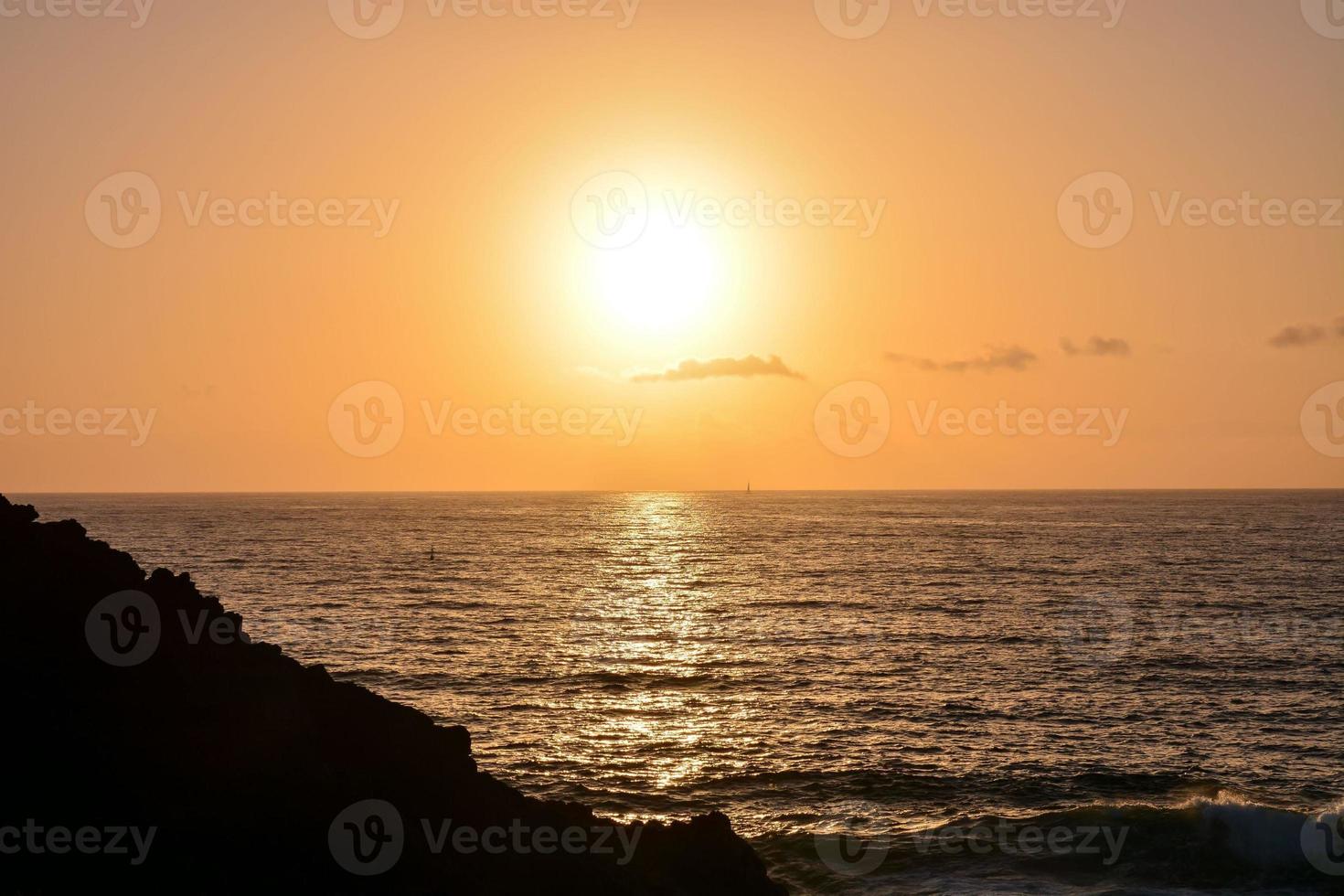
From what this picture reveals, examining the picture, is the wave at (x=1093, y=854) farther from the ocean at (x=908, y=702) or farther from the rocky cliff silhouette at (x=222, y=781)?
the rocky cliff silhouette at (x=222, y=781)

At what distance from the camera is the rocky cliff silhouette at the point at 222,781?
18.3 m

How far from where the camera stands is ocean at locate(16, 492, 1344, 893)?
29.3 metres

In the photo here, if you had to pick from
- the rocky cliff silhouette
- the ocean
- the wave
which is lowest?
the wave

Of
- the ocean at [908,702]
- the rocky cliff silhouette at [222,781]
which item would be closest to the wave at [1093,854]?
the ocean at [908,702]

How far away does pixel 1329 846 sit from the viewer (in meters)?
28.9

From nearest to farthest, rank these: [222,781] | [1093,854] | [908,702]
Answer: [222,781] < [1093,854] < [908,702]

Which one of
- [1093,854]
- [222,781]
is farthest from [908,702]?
[222,781]

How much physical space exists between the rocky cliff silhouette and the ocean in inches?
332

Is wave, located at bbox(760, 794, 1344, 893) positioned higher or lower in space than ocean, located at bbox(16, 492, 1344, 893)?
lower

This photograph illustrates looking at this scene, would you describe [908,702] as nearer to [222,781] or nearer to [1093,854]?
[1093,854]

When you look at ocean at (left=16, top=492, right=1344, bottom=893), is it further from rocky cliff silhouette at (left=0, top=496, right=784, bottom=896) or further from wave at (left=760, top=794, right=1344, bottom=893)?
rocky cliff silhouette at (left=0, top=496, right=784, bottom=896)

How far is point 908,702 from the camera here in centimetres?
4781

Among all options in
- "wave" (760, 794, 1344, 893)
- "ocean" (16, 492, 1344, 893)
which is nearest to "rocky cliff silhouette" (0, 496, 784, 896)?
"wave" (760, 794, 1344, 893)

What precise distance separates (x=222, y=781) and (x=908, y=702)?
34765mm
